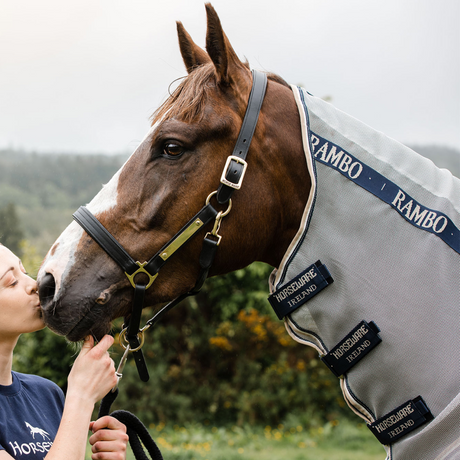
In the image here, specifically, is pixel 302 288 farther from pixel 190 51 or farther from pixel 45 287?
pixel 190 51

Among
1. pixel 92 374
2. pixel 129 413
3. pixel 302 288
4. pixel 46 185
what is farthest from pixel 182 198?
pixel 46 185

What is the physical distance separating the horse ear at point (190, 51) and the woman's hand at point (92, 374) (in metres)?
1.31

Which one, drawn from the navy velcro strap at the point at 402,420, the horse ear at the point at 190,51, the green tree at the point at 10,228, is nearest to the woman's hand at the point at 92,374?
the navy velcro strap at the point at 402,420

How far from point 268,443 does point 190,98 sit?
6.32m

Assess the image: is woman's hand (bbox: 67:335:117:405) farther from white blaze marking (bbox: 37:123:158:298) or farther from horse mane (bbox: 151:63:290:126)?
horse mane (bbox: 151:63:290:126)

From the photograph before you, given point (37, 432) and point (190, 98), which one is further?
point (190, 98)

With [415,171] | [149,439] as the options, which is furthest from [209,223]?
[149,439]

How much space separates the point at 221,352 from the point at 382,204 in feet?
22.4

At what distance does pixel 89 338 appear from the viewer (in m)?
1.82

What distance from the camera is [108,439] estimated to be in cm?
183

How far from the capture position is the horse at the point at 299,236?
1.62 meters

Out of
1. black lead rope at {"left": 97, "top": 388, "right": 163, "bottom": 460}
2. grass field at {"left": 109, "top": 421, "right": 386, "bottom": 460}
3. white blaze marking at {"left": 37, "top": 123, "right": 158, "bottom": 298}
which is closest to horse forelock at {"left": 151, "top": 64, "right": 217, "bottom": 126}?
white blaze marking at {"left": 37, "top": 123, "right": 158, "bottom": 298}

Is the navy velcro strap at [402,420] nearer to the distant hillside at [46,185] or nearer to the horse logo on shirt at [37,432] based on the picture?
the horse logo on shirt at [37,432]

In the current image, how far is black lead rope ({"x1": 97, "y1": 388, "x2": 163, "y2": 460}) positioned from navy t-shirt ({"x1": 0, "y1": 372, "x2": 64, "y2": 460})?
207 millimetres
